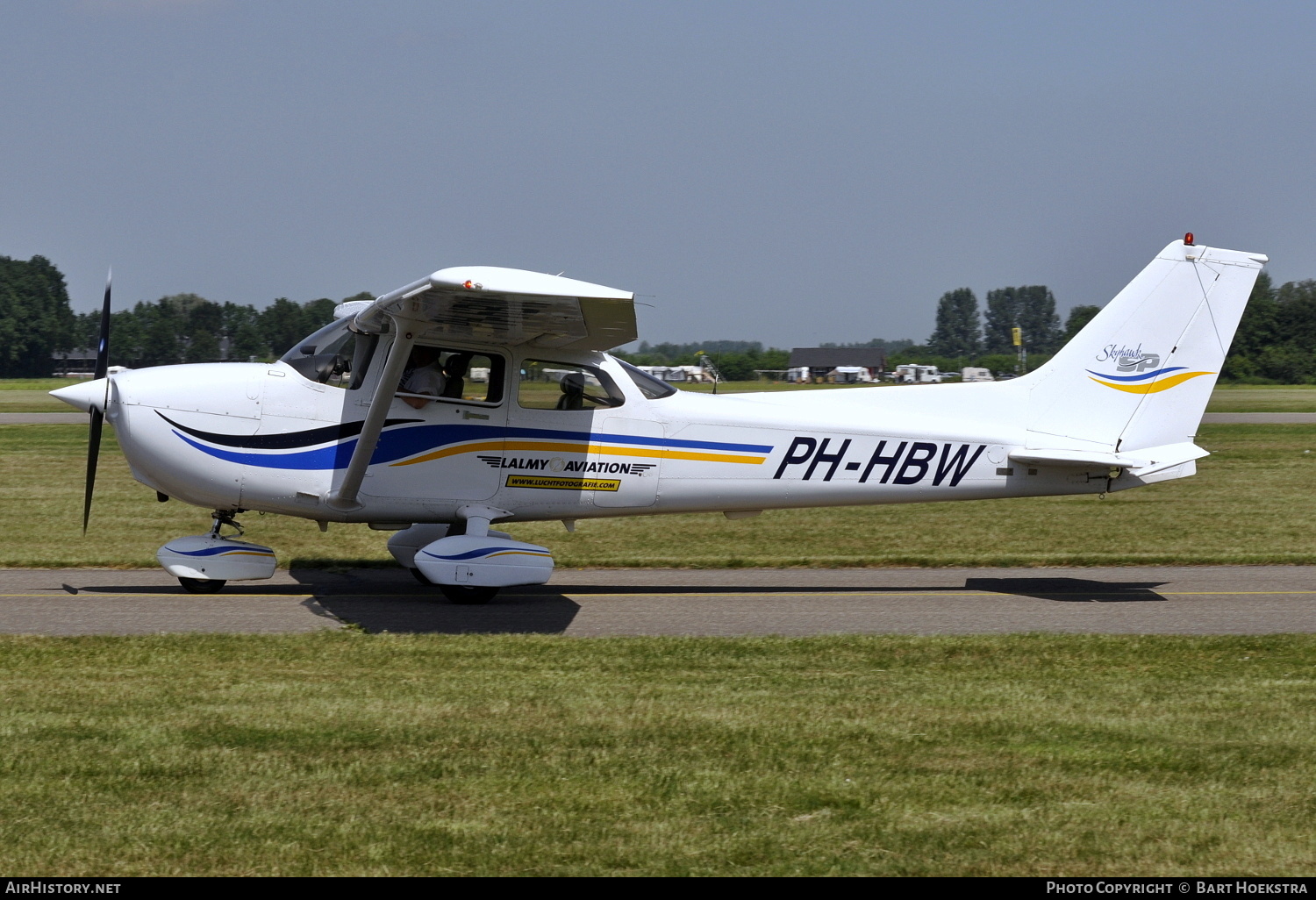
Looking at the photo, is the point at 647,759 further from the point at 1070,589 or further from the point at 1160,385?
the point at 1160,385

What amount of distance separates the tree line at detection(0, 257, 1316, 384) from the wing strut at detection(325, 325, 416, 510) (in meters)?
1.86

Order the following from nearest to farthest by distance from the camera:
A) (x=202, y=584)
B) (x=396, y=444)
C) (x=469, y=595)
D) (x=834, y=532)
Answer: (x=396, y=444)
(x=469, y=595)
(x=202, y=584)
(x=834, y=532)

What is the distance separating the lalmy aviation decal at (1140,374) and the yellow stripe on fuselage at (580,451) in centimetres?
306

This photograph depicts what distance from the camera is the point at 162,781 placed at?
475 centimetres

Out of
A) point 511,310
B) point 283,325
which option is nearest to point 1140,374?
point 511,310

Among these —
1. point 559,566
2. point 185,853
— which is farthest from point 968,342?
point 185,853

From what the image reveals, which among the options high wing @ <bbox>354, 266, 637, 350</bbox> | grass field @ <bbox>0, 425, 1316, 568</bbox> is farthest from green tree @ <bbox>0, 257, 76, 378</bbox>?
high wing @ <bbox>354, 266, 637, 350</bbox>

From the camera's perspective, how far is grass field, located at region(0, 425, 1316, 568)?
39.1 feet

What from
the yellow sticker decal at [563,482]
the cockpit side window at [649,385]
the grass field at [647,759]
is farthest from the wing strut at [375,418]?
the cockpit side window at [649,385]

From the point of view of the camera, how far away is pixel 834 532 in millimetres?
14086

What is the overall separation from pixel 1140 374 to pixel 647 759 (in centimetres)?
670

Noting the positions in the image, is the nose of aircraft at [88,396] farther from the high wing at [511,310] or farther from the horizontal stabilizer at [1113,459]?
the horizontal stabilizer at [1113,459]

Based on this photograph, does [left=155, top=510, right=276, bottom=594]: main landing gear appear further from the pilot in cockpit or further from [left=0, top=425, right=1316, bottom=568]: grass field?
[left=0, top=425, right=1316, bottom=568]: grass field

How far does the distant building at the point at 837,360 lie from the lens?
88812 mm
